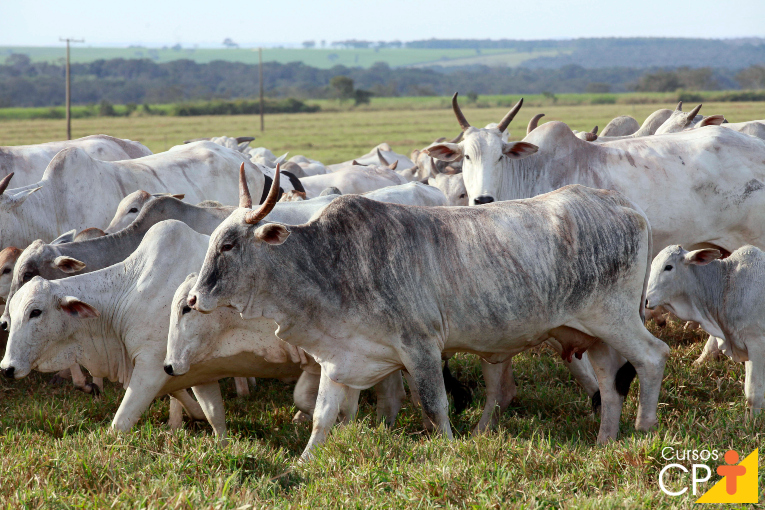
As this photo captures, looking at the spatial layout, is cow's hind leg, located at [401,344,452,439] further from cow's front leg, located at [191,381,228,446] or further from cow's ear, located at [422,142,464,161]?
cow's ear, located at [422,142,464,161]

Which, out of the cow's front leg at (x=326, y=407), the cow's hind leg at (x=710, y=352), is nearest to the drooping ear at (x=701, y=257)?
the cow's hind leg at (x=710, y=352)

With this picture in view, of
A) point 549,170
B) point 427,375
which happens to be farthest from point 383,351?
point 549,170

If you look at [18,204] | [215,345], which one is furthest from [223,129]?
[215,345]

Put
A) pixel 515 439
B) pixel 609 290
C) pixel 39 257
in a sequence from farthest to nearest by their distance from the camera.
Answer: pixel 39 257 < pixel 609 290 < pixel 515 439

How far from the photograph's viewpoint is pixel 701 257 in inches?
197

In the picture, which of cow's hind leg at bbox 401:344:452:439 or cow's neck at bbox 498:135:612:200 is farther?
cow's neck at bbox 498:135:612:200

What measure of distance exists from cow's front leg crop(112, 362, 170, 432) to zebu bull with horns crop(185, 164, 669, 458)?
93 cm

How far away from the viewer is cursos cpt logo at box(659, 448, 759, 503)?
3.34 meters

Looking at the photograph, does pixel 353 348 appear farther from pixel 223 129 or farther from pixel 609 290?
pixel 223 129

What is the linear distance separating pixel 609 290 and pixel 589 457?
0.93 meters

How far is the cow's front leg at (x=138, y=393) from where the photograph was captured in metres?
4.43

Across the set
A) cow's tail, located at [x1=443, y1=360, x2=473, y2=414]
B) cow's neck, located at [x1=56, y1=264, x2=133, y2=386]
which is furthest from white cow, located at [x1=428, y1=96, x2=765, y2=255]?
cow's neck, located at [x1=56, y1=264, x2=133, y2=386]

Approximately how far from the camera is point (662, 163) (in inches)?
245

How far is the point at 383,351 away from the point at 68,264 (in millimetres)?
2054
